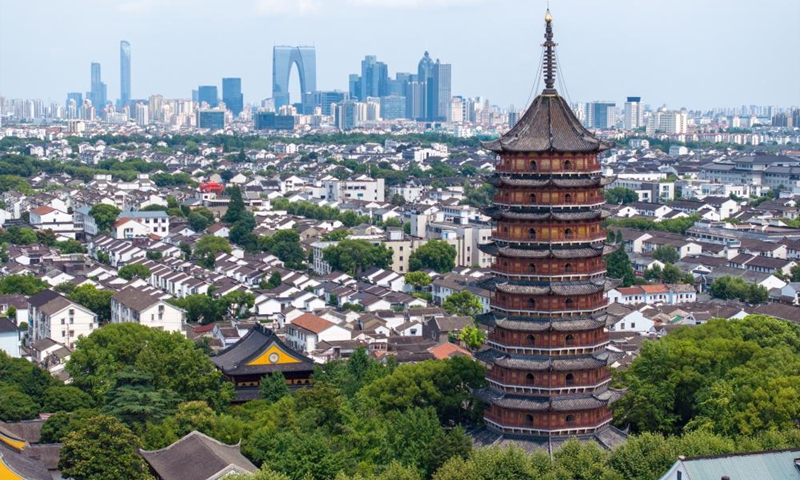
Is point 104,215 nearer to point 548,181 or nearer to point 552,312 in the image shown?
point 548,181

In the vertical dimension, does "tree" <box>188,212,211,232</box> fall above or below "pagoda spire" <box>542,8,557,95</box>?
below

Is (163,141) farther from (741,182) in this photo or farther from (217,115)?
(741,182)

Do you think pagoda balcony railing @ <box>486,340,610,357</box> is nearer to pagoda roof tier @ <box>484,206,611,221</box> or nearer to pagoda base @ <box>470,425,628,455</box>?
pagoda base @ <box>470,425,628,455</box>

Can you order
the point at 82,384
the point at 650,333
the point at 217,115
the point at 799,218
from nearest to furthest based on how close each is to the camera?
the point at 82,384, the point at 650,333, the point at 799,218, the point at 217,115

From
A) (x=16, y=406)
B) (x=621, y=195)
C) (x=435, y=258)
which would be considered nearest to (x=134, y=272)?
(x=435, y=258)

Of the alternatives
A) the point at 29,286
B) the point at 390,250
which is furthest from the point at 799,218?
the point at 29,286

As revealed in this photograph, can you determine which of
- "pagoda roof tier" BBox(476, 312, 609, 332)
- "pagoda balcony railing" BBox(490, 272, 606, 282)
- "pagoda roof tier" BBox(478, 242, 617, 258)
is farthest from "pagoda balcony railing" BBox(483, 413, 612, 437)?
"pagoda roof tier" BBox(478, 242, 617, 258)
